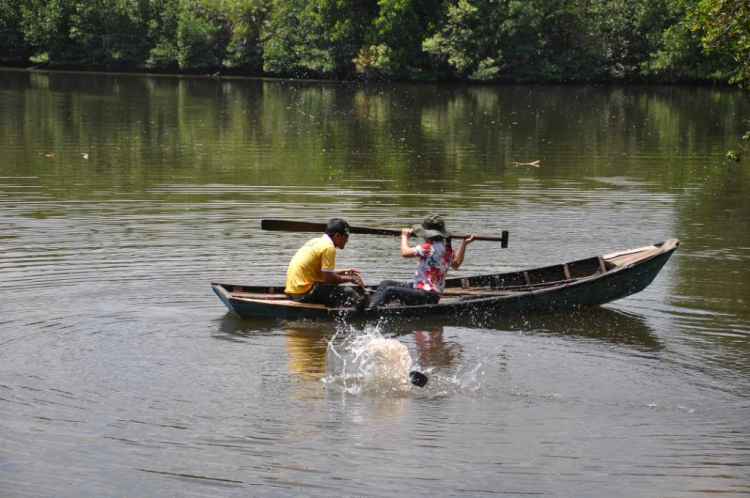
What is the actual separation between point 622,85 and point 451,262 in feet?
174

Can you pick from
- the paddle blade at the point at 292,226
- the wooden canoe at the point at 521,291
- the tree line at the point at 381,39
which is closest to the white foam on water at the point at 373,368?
the wooden canoe at the point at 521,291

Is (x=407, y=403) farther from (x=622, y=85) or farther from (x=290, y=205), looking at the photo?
(x=622, y=85)

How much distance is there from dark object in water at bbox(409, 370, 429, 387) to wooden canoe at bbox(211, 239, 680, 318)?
7.87 feet

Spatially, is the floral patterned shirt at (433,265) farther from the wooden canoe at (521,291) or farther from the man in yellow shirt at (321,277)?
the man in yellow shirt at (321,277)

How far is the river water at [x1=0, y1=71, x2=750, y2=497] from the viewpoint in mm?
8875

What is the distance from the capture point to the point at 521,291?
13.9 meters

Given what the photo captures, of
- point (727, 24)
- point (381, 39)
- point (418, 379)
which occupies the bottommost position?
point (418, 379)

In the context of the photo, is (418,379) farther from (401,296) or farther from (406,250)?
(406,250)

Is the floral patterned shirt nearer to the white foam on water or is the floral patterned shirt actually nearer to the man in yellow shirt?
the man in yellow shirt

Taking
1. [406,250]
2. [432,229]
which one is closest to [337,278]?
[406,250]

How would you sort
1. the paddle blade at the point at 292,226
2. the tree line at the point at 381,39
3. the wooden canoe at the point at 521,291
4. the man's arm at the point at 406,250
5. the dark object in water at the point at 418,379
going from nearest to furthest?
the dark object in water at the point at 418,379 → the wooden canoe at the point at 521,291 → the man's arm at the point at 406,250 → the paddle blade at the point at 292,226 → the tree line at the point at 381,39

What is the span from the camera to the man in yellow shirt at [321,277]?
1312 cm

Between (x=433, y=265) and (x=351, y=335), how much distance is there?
144 cm

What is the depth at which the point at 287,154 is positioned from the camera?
1134 inches
